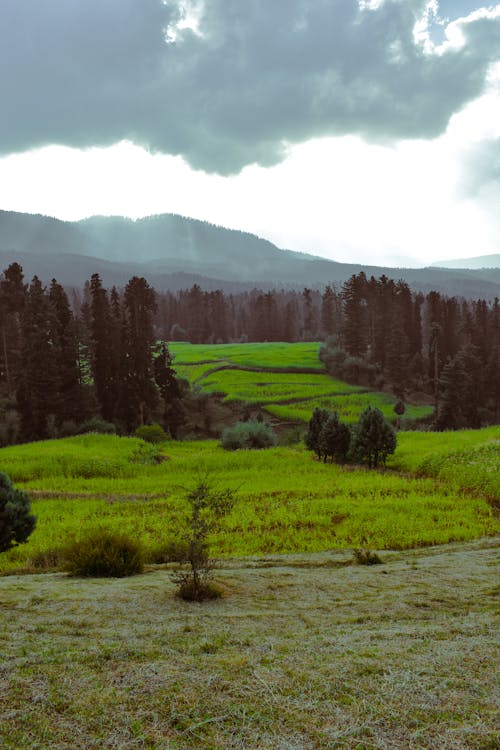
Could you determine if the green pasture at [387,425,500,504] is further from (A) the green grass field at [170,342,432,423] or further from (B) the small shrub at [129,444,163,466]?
(A) the green grass field at [170,342,432,423]

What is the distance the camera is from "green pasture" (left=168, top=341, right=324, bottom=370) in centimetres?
8931

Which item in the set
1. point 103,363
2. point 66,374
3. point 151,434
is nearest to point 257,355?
point 103,363

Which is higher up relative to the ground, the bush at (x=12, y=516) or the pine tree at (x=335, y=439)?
the bush at (x=12, y=516)

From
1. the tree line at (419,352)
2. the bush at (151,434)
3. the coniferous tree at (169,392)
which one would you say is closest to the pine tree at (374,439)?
the bush at (151,434)

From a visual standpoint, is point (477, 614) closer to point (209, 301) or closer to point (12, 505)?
point (12, 505)

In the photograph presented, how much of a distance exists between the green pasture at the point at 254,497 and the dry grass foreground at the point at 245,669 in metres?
4.23

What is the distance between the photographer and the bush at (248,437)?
1804 inches

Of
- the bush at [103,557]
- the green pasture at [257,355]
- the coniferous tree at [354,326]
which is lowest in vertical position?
the bush at [103,557]

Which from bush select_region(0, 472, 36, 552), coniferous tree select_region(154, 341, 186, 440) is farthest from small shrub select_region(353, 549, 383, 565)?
coniferous tree select_region(154, 341, 186, 440)

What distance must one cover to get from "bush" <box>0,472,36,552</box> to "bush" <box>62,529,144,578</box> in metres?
2.47

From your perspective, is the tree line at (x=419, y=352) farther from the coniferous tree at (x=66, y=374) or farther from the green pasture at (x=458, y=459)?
the coniferous tree at (x=66, y=374)

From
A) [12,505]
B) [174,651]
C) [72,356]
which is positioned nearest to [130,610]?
[174,651]

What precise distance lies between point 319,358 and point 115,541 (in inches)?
3253

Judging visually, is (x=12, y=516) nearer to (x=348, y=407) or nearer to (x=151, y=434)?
(x=151, y=434)
